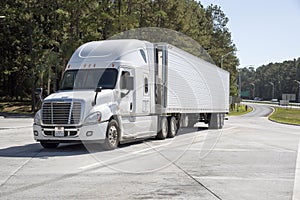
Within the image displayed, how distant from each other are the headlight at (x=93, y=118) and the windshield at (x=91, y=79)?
4.51 feet

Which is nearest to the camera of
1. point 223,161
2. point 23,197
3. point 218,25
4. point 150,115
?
point 23,197

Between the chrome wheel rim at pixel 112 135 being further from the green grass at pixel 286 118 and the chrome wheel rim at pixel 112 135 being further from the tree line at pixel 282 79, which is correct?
the tree line at pixel 282 79

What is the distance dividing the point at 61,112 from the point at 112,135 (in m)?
1.90

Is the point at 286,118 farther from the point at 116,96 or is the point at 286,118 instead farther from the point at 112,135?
the point at 112,135

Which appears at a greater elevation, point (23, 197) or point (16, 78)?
point (16, 78)

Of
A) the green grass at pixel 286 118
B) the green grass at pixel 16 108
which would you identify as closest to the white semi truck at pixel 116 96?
the green grass at pixel 286 118

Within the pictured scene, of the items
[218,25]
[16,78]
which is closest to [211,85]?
[16,78]

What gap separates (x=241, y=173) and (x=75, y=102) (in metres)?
5.80

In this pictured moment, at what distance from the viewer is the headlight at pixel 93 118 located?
13998 mm

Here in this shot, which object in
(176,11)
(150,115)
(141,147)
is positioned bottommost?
(141,147)

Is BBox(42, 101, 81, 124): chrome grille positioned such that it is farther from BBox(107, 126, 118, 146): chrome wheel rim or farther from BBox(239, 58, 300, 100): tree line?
BBox(239, 58, 300, 100): tree line

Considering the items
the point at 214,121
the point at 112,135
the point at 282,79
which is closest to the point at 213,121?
the point at 214,121

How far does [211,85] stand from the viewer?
28391 millimetres

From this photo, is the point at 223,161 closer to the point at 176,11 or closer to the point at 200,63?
the point at 200,63
